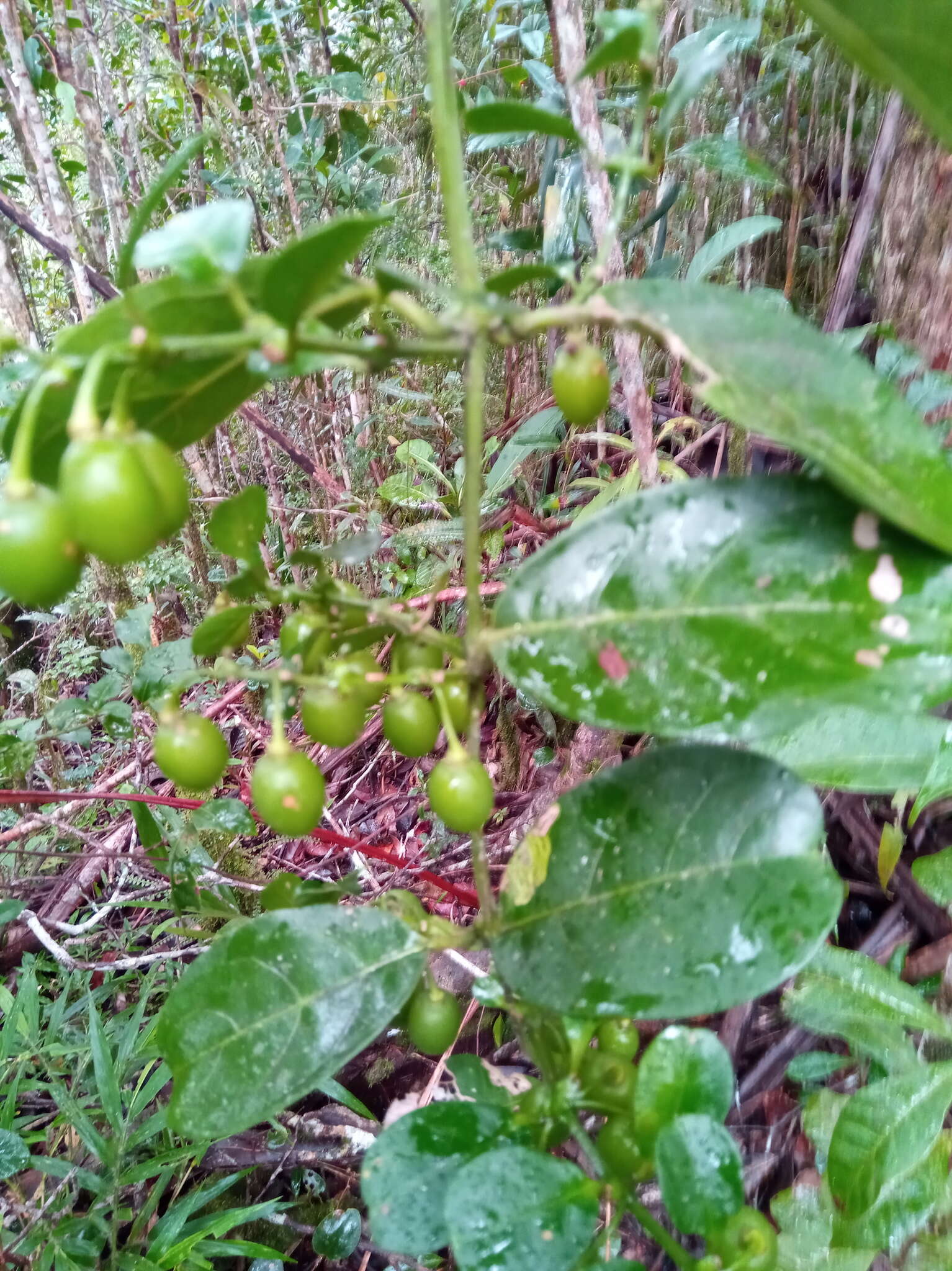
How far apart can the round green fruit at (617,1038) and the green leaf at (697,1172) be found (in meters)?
0.22

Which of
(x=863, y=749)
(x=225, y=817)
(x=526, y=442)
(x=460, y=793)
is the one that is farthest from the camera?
(x=526, y=442)

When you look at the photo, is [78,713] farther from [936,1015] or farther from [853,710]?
[936,1015]

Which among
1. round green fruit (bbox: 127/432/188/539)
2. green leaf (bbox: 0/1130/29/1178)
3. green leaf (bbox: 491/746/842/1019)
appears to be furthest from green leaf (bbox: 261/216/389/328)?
green leaf (bbox: 0/1130/29/1178)

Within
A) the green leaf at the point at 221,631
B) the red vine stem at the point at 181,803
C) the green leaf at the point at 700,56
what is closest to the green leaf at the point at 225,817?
the red vine stem at the point at 181,803

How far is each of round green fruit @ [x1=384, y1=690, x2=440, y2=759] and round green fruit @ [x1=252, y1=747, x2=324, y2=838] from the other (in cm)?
8

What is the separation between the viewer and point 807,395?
20.1 inches

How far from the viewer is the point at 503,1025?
1.58 metres

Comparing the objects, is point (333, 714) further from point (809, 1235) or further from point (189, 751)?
point (809, 1235)

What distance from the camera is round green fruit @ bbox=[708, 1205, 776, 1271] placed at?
0.62 meters

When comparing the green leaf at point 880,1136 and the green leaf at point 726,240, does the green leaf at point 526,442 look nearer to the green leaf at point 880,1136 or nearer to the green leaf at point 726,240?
the green leaf at point 726,240

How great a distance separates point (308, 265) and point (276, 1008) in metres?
0.65

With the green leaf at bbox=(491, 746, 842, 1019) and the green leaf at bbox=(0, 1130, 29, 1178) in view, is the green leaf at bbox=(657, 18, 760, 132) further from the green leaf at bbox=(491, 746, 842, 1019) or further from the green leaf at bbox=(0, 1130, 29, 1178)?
the green leaf at bbox=(0, 1130, 29, 1178)

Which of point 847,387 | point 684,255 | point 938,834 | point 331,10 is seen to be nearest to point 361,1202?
point 938,834

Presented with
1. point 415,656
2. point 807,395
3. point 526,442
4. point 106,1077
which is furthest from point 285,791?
point 526,442
